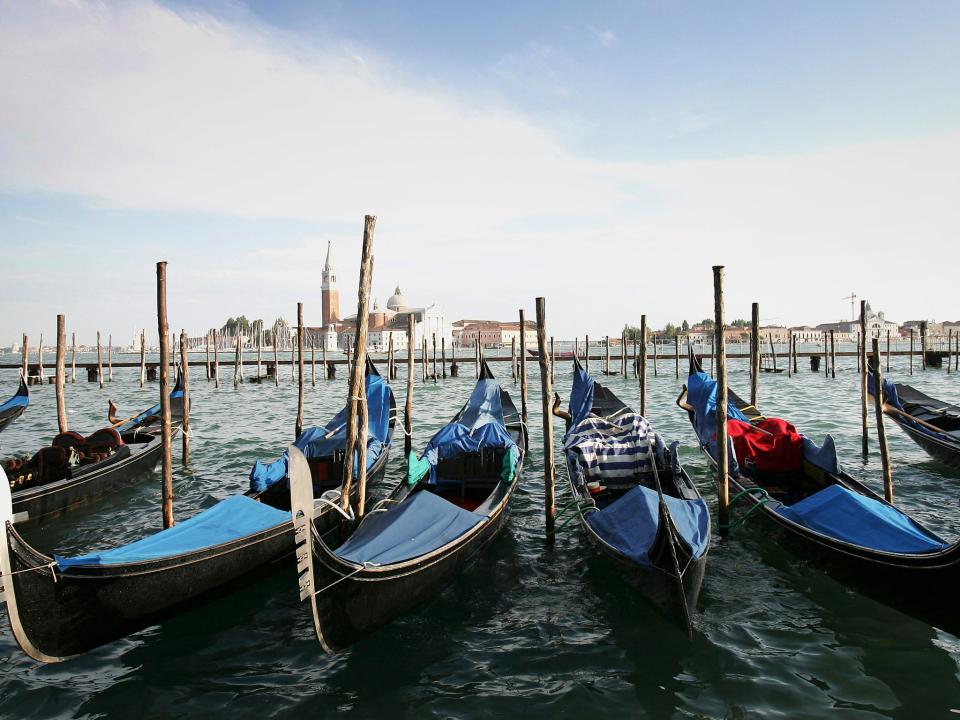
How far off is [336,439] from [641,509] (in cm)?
351

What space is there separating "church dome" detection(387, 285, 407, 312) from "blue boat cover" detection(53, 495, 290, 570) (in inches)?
3929

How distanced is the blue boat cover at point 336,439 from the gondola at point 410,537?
827mm

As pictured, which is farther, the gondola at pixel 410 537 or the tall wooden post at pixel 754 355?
the tall wooden post at pixel 754 355

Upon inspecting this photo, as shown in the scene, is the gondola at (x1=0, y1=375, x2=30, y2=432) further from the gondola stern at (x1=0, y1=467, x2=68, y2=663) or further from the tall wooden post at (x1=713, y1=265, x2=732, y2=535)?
the tall wooden post at (x1=713, y1=265, x2=732, y2=535)

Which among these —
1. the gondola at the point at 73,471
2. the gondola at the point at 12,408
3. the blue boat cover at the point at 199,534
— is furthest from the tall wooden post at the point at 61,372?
the blue boat cover at the point at 199,534

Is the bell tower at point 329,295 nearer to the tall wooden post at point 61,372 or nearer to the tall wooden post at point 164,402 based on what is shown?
the tall wooden post at point 61,372

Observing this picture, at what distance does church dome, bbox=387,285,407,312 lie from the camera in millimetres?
103438

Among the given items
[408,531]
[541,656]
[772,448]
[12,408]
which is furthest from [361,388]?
[12,408]

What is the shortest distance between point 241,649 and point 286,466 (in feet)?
6.91

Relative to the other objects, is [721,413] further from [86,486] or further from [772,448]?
[86,486]

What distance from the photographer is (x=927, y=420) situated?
8227 mm

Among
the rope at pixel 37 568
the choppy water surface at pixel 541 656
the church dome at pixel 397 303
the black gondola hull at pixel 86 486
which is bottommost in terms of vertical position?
the choppy water surface at pixel 541 656

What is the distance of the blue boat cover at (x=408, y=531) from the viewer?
364cm

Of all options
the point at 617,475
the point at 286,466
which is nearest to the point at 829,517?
the point at 617,475
